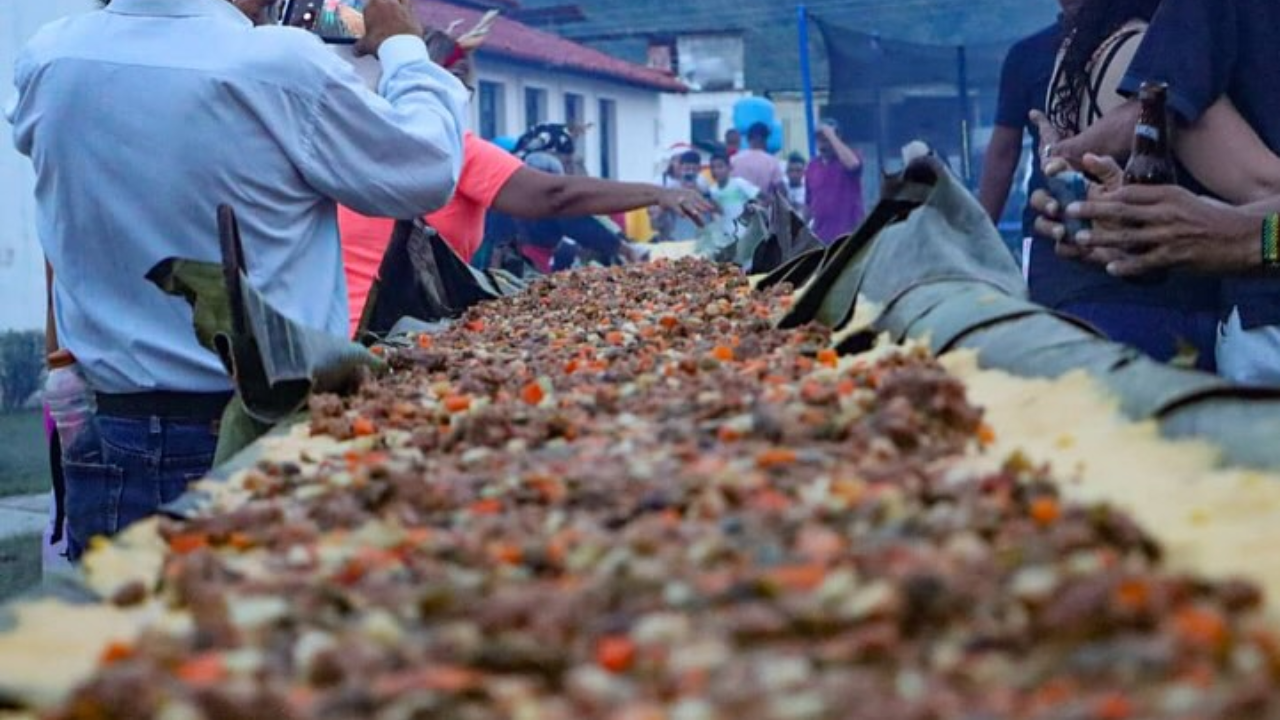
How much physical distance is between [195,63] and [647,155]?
27789 millimetres

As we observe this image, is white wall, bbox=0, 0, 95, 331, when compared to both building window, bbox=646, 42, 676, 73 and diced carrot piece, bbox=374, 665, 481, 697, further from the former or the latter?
building window, bbox=646, 42, 676, 73

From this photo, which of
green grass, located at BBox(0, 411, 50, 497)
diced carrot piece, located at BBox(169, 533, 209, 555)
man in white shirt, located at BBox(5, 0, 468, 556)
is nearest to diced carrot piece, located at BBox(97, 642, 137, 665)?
diced carrot piece, located at BBox(169, 533, 209, 555)

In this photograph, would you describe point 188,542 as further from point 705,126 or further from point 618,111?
point 705,126

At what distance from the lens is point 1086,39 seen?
12.4ft

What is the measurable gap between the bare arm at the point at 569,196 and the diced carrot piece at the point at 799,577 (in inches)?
163

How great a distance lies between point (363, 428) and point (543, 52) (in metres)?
23.1

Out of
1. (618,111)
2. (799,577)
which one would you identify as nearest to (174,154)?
(799,577)

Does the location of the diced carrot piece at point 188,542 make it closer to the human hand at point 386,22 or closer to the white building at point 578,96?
the human hand at point 386,22

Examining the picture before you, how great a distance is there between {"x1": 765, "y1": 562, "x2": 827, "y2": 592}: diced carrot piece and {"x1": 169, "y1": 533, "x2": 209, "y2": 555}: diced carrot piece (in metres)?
0.69

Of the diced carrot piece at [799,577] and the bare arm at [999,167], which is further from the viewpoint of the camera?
the bare arm at [999,167]

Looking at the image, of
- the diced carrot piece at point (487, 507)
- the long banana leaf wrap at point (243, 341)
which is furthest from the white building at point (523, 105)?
the diced carrot piece at point (487, 507)

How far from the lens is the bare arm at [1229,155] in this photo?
342cm

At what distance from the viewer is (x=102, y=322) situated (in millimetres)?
3414

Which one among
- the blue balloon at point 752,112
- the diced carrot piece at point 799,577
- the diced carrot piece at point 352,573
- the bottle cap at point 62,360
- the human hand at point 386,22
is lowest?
the blue balloon at point 752,112
